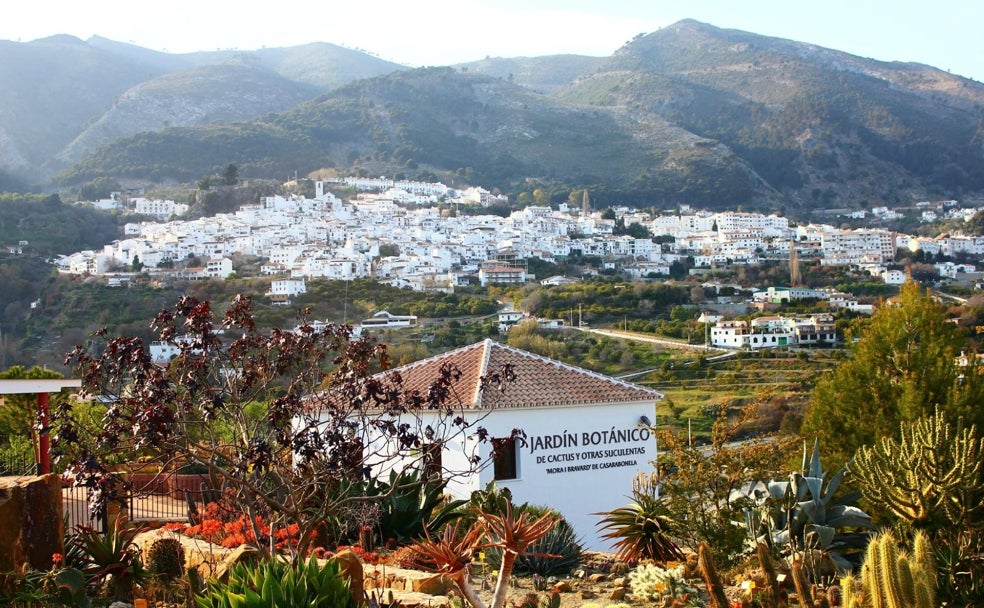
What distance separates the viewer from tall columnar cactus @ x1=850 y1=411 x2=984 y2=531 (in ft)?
22.0

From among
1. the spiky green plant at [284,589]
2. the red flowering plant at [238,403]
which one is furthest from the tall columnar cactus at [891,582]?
the red flowering plant at [238,403]

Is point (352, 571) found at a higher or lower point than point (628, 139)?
lower

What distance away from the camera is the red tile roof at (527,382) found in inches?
649

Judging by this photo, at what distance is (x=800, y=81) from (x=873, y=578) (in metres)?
189

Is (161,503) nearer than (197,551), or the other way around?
(197,551)

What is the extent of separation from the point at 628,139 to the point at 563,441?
498 ft

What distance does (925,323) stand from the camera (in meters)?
12.9

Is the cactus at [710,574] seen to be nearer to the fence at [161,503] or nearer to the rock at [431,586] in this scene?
the rock at [431,586]

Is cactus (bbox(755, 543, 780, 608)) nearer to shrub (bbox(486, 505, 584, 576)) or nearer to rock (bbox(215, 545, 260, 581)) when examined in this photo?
shrub (bbox(486, 505, 584, 576))

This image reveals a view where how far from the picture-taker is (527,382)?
17.3m

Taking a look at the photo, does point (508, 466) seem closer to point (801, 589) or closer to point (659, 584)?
point (659, 584)

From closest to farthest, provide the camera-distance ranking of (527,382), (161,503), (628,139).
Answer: (161,503) → (527,382) → (628,139)

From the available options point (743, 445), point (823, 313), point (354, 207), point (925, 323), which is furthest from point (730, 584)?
point (354, 207)

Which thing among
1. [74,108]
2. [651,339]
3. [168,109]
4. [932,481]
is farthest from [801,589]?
[74,108]
